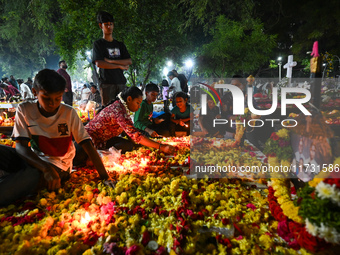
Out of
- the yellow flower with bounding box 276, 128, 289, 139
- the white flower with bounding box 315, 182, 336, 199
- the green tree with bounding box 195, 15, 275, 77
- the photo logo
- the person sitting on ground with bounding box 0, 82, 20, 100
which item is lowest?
the white flower with bounding box 315, 182, 336, 199

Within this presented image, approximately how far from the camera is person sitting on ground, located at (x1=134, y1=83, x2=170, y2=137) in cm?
483

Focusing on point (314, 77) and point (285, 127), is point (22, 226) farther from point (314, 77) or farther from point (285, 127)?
point (314, 77)

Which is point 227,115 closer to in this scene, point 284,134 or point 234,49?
point 284,134

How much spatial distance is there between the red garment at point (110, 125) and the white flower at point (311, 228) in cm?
228

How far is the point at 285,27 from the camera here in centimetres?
1805

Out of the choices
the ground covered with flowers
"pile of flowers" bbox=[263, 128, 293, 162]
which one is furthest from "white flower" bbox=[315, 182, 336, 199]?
"pile of flowers" bbox=[263, 128, 293, 162]

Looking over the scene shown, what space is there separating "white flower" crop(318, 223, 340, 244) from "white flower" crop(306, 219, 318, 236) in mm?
34

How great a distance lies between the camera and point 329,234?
53.5 inches

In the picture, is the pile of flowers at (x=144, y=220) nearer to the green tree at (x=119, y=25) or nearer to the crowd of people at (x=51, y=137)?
the crowd of people at (x=51, y=137)

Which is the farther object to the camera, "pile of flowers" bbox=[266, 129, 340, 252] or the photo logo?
the photo logo

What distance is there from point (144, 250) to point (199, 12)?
10764 millimetres

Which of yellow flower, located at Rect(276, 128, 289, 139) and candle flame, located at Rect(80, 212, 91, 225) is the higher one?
yellow flower, located at Rect(276, 128, 289, 139)

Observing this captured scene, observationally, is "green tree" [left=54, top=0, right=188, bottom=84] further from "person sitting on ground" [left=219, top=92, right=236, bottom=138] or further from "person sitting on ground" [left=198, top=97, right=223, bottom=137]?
"person sitting on ground" [left=219, top=92, right=236, bottom=138]

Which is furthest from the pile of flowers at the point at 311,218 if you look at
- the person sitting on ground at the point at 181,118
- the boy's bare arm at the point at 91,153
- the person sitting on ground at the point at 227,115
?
the person sitting on ground at the point at 181,118
